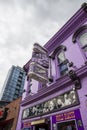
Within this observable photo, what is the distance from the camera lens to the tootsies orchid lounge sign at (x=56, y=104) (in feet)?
19.8

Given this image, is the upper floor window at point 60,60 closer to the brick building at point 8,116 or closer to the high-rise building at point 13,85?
the brick building at point 8,116

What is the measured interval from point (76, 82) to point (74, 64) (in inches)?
56.8

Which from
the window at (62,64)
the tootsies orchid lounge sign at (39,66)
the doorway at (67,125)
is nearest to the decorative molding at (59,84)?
the tootsies orchid lounge sign at (39,66)

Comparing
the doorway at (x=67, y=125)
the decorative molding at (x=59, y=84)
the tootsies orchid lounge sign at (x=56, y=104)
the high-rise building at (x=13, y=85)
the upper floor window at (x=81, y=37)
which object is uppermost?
the high-rise building at (x=13, y=85)

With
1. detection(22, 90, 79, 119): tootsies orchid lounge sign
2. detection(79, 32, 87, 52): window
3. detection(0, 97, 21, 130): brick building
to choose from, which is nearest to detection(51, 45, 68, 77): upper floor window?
detection(79, 32, 87, 52): window

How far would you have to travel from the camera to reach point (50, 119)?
6.66 m

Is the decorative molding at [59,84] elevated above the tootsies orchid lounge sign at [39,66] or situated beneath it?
situated beneath

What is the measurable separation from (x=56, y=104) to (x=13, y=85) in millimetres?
64881

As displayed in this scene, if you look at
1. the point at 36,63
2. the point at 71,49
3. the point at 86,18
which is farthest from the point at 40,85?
the point at 86,18

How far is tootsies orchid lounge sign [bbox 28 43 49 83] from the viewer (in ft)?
23.8

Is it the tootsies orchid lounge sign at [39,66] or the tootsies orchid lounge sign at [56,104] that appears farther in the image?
the tootsies orchid lounge sign at [39,66]

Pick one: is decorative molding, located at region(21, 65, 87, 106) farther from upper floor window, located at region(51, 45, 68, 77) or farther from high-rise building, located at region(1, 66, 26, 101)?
high-rise building, located at region(1, 66, 26, 101)

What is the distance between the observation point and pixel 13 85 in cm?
6775

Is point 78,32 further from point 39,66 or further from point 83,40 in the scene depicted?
point 39,66
